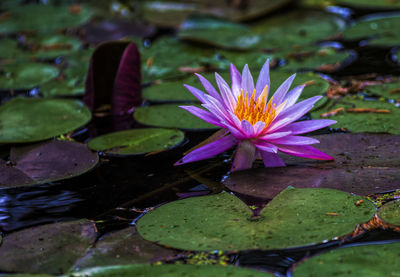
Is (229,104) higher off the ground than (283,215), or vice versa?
(229,104)

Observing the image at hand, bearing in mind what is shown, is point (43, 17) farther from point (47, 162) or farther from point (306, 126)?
point (306, 126)

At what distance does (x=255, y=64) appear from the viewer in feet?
11.6

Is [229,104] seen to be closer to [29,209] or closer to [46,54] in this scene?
[29,209]

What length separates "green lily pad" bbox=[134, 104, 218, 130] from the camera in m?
2.68

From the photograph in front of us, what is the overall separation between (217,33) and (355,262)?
117 inches

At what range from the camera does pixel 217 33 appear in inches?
164

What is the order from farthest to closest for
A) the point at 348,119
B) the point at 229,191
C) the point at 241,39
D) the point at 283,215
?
the point at 241,39
the point at 348,119
the point at 229,191
the point at 283,215

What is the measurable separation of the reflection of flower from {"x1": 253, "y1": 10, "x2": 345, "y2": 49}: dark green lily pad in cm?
186

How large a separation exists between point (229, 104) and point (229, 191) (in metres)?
0.36

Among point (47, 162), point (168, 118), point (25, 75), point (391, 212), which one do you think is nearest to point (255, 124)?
point (391, 212)

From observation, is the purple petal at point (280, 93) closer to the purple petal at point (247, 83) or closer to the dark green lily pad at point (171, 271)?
the purple petal at point (247, 83)

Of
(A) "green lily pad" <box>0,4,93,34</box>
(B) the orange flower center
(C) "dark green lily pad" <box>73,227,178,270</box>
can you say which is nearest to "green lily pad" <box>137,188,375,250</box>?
(C) "dark green lily pad" <box>73,227,178,270</box>

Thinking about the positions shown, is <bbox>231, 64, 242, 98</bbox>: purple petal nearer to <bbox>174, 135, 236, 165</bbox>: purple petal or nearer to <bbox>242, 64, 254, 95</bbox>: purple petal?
<bbox>242, 64, 254, 95</bbox>: purple petal

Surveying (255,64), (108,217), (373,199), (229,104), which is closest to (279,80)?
(255,64)
